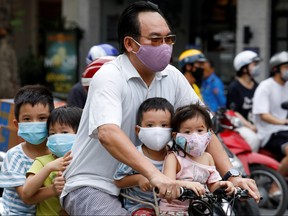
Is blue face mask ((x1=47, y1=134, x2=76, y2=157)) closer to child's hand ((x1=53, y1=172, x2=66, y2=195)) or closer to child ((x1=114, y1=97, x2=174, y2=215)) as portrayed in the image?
child's hand ((x1=53, y1=172, x2=66, y2=195))

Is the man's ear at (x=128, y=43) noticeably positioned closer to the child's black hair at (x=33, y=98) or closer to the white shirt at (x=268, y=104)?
the child's black hair at (x=33, y=98)

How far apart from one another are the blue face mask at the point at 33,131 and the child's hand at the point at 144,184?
0.99 metres

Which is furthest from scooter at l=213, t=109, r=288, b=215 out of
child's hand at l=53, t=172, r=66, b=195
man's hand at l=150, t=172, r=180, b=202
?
man's hand at l=150, t=172, r=180, b=202

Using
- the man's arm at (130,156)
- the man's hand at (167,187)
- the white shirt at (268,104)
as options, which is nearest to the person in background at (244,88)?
the white shirt at (268,104)

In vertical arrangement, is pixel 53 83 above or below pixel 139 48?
below

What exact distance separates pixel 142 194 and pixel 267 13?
1295 centimetres

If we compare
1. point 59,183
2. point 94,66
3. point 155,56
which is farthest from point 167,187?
point 94,66

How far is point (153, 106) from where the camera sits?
4250mm

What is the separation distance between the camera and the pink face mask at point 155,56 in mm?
4289

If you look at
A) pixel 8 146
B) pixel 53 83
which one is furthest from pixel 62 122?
pixel 53 83

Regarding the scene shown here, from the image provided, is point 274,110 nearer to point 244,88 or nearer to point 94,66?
point 244,88

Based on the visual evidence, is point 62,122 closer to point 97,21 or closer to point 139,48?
point 139,48

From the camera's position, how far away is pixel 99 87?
4.22 m

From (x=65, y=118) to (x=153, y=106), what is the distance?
0.76 m
